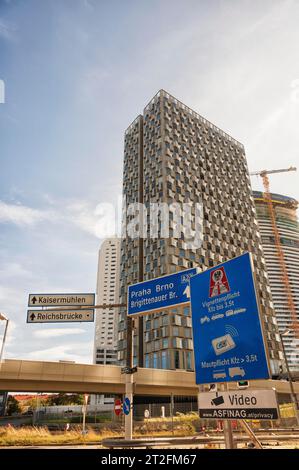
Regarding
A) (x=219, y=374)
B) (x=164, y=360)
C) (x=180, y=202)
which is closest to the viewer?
(x=219, y=374)

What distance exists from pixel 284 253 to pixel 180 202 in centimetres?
14022

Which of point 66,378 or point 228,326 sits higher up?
point 66,378

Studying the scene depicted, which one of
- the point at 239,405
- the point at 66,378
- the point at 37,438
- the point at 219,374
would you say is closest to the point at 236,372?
the point at 219,374

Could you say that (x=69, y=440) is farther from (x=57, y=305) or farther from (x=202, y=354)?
(x=202, y=354)

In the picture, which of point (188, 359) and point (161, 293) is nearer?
point (161, 293)

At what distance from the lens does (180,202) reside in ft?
222

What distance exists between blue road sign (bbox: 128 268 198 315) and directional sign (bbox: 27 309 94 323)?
79.1 inches

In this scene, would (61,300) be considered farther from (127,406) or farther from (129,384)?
(127,406)

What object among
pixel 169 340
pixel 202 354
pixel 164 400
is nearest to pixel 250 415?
pixel 202 354

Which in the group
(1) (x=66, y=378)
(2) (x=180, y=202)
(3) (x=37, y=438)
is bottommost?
(3) (x=37, y=438)

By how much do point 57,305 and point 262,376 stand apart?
9.43 meters

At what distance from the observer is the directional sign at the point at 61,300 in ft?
43.2

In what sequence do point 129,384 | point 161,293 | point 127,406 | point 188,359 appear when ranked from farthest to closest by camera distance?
point 188,359 < point 161,293 < point 129,384 < point 127,406

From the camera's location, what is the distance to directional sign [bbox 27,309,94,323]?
1307 centimetres
